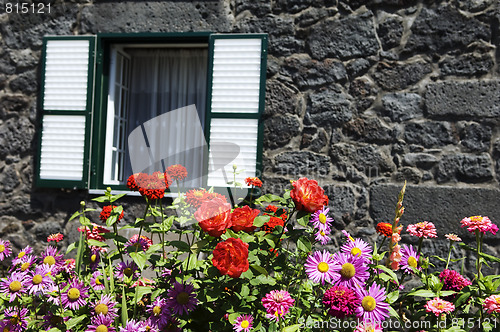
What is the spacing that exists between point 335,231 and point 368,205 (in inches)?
12.0

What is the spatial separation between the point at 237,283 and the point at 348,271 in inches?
15.4

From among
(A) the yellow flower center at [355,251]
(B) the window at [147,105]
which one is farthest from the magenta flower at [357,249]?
(B) the window at [147,105]

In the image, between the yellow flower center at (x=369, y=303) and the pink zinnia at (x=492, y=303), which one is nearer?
the yellow flower center at (x=369, y=303)

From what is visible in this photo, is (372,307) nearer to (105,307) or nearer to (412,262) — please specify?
(412,262)

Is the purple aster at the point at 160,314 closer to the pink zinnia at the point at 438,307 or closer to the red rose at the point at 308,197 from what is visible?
the red rose at the point at 308,197

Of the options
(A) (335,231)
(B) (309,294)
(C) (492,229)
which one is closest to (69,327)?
(B) (309,294)

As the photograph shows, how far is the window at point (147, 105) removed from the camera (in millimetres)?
3879

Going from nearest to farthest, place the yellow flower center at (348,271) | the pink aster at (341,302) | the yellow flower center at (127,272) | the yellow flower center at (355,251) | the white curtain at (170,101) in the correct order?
1. the pink aster at (341,302)
2. the yellow flower center at (348,271)
3. the yellow flower center at (355,251)
4. the yellow flower center at (127,272)
5. the white curtain at (170,101)

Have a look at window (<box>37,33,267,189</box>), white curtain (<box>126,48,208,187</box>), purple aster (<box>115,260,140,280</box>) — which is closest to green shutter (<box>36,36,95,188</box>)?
window (<box>37,33,267,189</box>)

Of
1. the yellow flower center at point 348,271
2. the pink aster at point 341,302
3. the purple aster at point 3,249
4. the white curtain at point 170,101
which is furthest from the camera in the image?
the white curtain at point 170,101

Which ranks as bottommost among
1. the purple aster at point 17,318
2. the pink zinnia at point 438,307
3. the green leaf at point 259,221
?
the purple aster at point 17,318

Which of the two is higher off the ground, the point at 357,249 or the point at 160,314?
the point at 357,249

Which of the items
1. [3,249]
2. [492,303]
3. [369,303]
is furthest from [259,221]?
[3,249]

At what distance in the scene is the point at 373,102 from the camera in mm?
3729
